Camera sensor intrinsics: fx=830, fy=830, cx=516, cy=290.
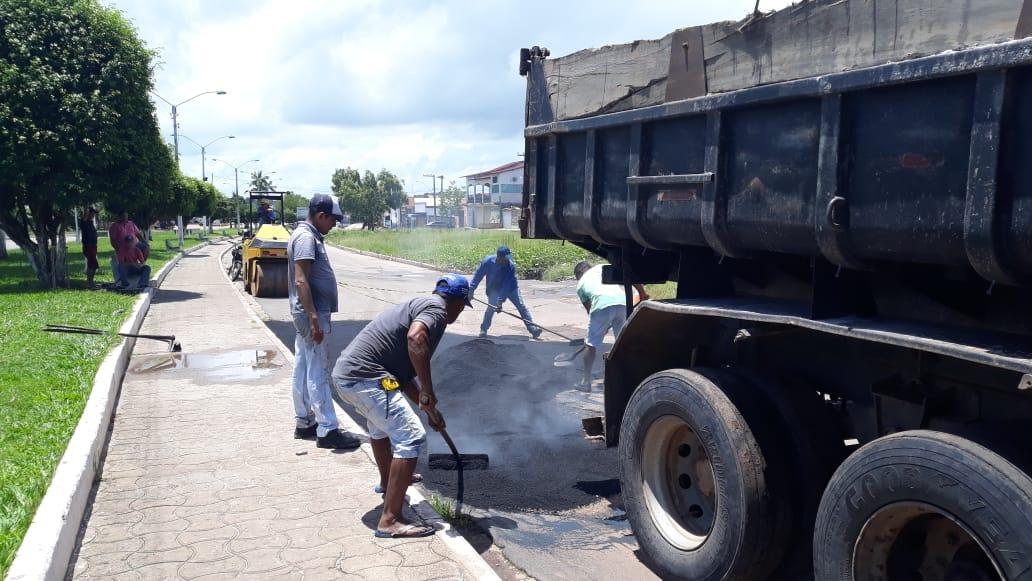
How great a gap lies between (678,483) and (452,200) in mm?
96056

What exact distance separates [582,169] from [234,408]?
13.9ft

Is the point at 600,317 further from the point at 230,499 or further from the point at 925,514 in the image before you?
the point at 925,514

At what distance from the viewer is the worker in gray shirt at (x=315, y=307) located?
18.9 ft

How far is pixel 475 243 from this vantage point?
123 feet

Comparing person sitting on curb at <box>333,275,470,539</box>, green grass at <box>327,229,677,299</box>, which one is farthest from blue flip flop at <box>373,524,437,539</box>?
green grass at <box>327,229,677,299</box>

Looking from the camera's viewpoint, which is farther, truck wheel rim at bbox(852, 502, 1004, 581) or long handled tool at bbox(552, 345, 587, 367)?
long handled tool at bbox(552, 345, 587, 367)

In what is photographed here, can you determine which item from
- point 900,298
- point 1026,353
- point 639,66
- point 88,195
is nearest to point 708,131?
point 639,66

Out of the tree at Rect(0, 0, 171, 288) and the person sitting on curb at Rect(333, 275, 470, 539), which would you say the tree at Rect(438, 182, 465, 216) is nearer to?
the tree at Rect(0, 0, 171, 288)

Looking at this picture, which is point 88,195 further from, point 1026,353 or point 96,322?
point 1026,353

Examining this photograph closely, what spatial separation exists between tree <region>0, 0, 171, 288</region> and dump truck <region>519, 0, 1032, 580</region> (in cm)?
1349

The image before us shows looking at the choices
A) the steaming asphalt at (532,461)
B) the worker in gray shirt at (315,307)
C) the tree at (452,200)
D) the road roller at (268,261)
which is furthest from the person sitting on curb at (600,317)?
the tree at (452,200)

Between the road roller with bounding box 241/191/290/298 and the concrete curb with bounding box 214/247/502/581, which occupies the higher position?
the road roller with bounding box 241/191/290/298

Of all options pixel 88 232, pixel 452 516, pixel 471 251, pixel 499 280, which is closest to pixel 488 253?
pixel 471 251

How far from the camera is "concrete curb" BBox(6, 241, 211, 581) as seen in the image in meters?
3.64
